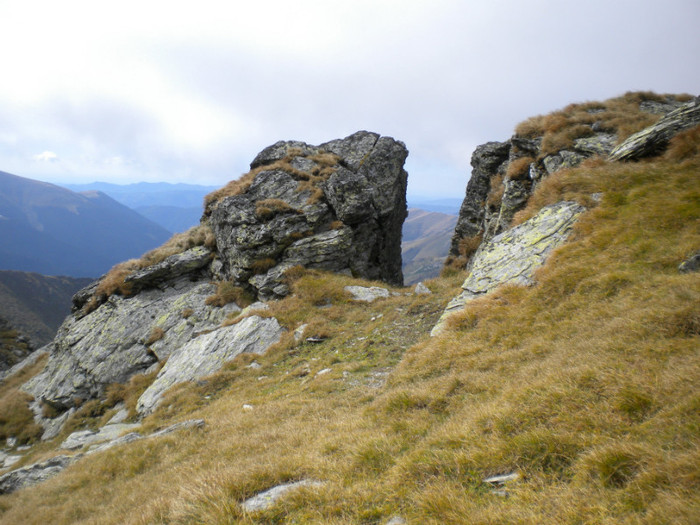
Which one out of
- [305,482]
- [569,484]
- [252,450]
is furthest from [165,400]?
[569,484]

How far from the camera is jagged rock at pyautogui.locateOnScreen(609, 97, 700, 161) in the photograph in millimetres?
14953

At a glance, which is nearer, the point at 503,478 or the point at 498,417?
the point at 503,478

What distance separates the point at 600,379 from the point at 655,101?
1092 inches

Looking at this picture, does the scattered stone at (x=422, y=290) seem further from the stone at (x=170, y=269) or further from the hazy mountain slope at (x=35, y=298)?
the hazy mountain slope at (x=35, y=298)

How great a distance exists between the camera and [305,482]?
19.0ft

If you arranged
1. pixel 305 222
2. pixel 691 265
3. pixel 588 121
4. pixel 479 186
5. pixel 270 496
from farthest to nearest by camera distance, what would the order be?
pixel 479 186 → pixel 305 222 → pixel 588 121 → pixel 691 265 → pixel 270 496

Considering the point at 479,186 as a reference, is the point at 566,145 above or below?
above

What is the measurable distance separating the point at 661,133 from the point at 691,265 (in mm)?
10497

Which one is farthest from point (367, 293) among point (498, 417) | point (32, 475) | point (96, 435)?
point (32, 475)

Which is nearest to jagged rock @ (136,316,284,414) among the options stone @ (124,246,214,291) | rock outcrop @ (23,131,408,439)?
rock outcrop @ (23,131,408,439)

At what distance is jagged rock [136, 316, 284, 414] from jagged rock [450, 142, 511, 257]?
61.6ft

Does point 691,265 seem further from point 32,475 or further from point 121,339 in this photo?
point 121,339

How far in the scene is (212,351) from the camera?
19.7m

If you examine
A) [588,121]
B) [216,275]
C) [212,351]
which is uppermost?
[588,121]
